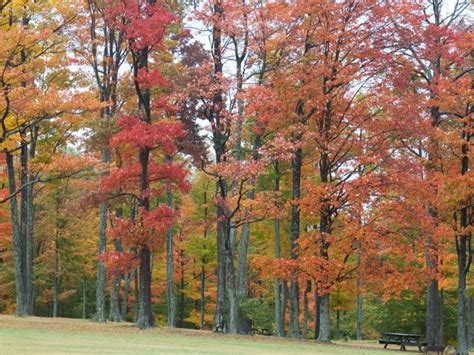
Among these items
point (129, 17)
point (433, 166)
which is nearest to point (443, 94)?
point (433, 166)

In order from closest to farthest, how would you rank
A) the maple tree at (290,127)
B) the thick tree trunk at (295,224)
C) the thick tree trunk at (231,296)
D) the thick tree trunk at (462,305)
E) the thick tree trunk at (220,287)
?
1. the thick tree trunk at (462,305)
2. the maple tree at (290,127)
3. the thick tree trunk at (231,296)
4. the thick tree trunk at (295,224)
5. the thick tree trunk at (220,287)

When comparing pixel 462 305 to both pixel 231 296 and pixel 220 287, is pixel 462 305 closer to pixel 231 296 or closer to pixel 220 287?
pixel 231 296

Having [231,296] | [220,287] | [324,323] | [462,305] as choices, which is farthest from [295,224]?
[462,305]

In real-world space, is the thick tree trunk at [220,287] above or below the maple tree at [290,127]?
below

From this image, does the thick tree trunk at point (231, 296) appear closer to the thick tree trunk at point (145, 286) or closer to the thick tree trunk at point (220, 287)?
the thick tree trunk at point (220, 287)

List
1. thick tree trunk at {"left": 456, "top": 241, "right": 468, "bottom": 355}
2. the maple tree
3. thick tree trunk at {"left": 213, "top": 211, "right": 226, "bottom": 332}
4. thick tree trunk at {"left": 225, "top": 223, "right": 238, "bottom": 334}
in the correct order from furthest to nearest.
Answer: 1. thick tree trunk at {"left": 213, "top": 211, "right": 226, "bottom": 332}
2. thick tree trunk at {"left": 225, "top": 223, "right": 238, "bottom": 334}
3. the maple tree
4. thick tree trunk at {"left": 456, "top": 241, "right": 468, "bottom": 355}

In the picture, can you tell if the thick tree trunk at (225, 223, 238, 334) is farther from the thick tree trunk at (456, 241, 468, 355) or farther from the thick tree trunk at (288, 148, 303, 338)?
the thick tree trunk at (456, 241, 468, 355)

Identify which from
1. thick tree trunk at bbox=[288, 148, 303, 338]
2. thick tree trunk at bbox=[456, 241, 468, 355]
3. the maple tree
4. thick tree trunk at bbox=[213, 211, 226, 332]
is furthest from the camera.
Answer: thick tree trunk at bbox=[213, 211, 226, 332]

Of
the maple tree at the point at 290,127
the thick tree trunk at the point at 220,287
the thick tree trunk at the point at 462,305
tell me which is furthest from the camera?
the thick tree trunk at the point at 220,287

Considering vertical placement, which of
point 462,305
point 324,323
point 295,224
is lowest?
point 324,323

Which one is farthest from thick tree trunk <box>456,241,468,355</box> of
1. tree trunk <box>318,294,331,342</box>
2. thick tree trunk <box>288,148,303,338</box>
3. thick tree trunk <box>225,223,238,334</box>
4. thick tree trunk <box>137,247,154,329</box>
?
thick tree trunk <box>137,247,154,329</box>

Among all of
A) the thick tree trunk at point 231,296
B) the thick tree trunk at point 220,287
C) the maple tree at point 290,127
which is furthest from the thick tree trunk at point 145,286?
the thick tree trunk at point 220,287

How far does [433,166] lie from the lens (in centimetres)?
2639

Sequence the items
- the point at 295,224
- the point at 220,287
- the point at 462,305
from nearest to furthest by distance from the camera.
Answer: the point at 462,305, the point at 295,224, the point at 220,287
